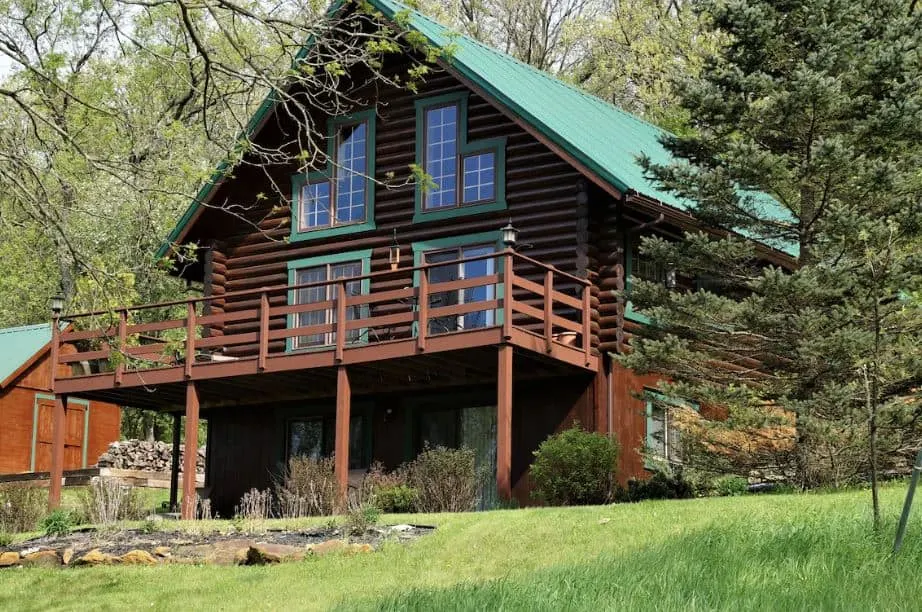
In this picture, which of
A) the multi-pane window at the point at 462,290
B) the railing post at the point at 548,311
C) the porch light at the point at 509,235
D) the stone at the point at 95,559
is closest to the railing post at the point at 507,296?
the porch light at the point at 509,235

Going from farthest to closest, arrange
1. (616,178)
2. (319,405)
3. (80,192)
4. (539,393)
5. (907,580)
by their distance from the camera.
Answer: (319,405)
(539,393)
(616,178)
(80,192)
(907,580)

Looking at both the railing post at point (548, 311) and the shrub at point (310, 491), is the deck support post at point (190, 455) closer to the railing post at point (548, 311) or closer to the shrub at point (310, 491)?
the shrub at point (310, 491)

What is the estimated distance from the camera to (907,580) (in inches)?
419

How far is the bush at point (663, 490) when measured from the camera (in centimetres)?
2073

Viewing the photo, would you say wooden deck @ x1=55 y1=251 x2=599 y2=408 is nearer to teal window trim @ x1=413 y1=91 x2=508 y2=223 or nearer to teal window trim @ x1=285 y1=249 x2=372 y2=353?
teal window trim @ x1=285 y1=249 x2=372 y2=353

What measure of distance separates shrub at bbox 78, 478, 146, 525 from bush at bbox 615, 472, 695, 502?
24.6 feet

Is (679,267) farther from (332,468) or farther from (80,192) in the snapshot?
(80,192)

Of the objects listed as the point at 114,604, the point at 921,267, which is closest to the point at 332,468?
the point at 114,604

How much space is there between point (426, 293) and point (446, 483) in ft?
10.1

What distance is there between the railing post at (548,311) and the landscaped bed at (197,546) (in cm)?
464

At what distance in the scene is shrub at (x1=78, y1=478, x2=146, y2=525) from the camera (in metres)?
20.3

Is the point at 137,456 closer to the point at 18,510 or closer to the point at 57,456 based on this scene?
the point at 57,456

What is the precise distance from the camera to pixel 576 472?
66.7ft

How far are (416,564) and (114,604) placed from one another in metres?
3.27
